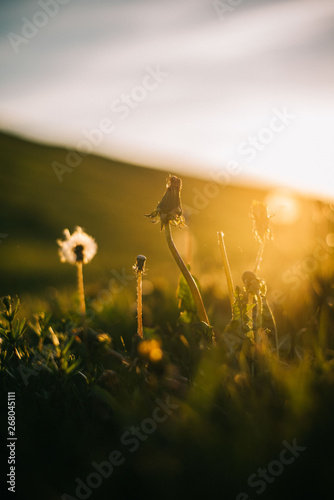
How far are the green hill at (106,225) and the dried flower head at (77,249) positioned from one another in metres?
0.41

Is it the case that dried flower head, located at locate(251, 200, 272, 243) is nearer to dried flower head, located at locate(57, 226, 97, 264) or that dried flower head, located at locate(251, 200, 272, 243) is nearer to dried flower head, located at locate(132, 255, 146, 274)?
dried flower head, located at locate(132, 255, 146, 274)

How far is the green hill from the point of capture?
237 cm

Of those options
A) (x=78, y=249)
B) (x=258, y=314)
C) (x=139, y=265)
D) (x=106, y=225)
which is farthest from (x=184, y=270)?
(x=106, y=225)

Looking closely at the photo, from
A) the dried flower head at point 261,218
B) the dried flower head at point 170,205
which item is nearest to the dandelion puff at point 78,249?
the dried flower head at point 170,205

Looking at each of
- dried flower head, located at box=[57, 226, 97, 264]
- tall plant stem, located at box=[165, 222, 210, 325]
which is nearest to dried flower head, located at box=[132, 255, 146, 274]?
tall plant stem, located at box=[165, 222, 210, 325]

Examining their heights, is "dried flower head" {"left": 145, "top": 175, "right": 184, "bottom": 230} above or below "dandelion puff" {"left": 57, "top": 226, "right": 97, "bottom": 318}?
below

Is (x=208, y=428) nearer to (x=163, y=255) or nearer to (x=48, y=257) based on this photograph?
(x=48, y=257)

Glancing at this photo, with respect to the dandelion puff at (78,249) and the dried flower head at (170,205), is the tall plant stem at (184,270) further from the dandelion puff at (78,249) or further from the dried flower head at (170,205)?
the dandelion puff at (78,249)

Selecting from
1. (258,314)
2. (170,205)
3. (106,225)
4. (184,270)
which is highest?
(106,225)

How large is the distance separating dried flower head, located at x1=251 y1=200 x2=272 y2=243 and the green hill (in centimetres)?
9

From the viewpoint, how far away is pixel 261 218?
1373 millimetres

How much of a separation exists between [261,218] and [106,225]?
8.57 m

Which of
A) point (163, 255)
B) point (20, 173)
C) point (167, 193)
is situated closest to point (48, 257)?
point (163, 255)

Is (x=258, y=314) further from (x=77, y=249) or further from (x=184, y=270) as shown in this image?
(x=77, y=249)
